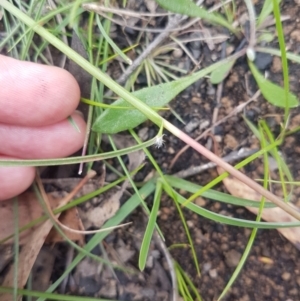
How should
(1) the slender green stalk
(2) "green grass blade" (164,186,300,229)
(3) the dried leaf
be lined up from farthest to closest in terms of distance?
(3) the dried leaf, (2) "green grass blade" (164,186,300,229), (1) the slender green stalk

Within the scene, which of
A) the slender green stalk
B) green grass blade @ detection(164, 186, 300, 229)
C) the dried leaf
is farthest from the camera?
the dried leaf

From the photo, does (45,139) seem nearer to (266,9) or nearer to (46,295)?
(46,295)

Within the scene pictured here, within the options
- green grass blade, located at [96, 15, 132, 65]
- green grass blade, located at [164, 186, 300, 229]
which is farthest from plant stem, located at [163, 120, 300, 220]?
green grass blade, located at [96, 15, 132, 65]

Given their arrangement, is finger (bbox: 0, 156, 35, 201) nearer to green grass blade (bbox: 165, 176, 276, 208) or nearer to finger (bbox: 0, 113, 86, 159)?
finger (bbox: 0, 113, 86, 159)

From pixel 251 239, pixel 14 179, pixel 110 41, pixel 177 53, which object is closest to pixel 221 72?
pixel 177 53

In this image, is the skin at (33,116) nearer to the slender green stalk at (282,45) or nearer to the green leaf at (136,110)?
the green leaf at (136,110)

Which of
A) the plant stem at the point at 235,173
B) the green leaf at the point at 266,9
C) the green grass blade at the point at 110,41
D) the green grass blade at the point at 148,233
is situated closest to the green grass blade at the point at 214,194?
the green grass blade at the point at 148,233

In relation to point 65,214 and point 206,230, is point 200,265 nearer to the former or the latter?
point 206,230
